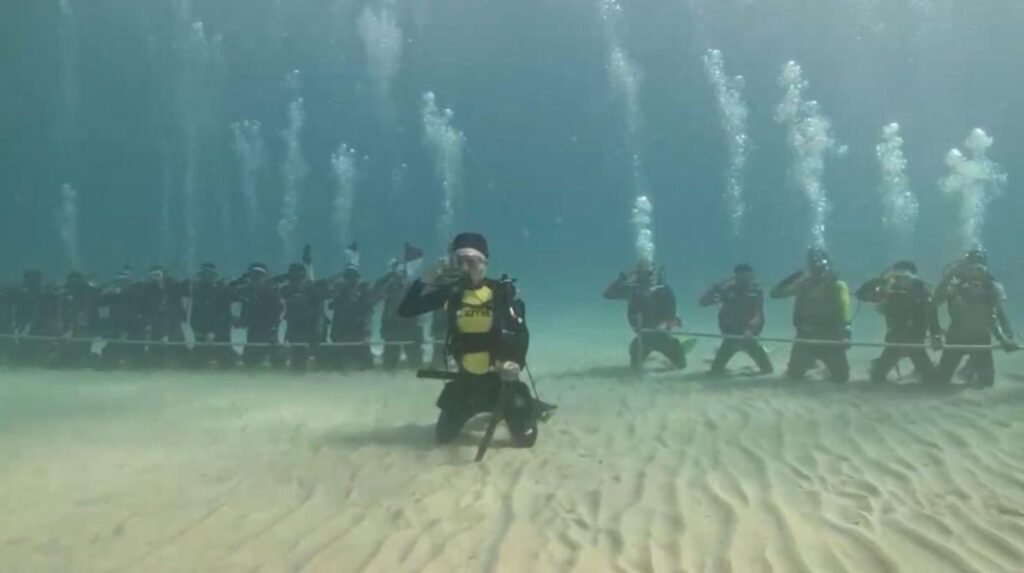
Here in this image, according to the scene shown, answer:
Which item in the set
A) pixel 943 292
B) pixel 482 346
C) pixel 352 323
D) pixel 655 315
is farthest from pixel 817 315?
pixel 352 323

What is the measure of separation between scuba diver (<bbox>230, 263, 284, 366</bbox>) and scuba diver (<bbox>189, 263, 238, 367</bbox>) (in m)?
0.22

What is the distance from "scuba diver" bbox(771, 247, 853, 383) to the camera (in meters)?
11.9

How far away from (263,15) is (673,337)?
69245 millimetres

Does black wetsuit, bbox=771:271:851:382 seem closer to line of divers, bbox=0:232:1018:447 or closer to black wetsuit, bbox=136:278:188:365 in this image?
line of divers, bbox=0:232:1018:447

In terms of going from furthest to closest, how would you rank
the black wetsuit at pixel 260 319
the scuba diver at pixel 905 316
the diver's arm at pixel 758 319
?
the black wetsuit at pixel 260 319 < the diver's arm at pixel 758 319 < the scuba diver at pixel 905 316

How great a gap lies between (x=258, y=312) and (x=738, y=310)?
7559mm

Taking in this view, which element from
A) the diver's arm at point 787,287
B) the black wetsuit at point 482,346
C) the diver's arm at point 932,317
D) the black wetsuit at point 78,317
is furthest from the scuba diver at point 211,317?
the diver's arm at point 932,317

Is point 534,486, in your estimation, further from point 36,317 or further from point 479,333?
point 36,317

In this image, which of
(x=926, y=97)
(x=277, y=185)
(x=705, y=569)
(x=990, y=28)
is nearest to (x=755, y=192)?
(x=926, y=97)

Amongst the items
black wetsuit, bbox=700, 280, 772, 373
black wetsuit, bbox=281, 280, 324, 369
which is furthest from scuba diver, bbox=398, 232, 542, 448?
black wetsuit, bbox=281, 280, 324, 369

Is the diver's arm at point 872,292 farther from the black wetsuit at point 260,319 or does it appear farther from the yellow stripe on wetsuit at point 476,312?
the black wetsuit at point 260,319

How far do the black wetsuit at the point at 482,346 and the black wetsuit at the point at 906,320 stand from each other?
19.4 feet

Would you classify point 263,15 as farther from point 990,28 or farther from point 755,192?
point 755,192

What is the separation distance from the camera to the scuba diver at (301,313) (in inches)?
529
